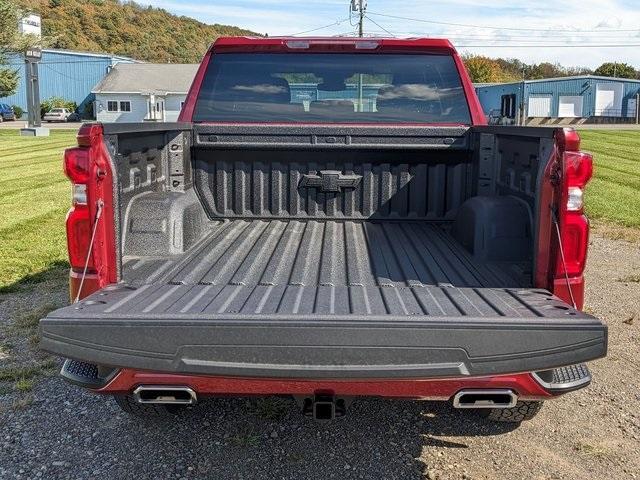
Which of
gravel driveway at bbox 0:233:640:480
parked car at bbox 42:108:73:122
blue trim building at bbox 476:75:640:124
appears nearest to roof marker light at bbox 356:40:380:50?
gravel driveway at bbox 0:233:640:480

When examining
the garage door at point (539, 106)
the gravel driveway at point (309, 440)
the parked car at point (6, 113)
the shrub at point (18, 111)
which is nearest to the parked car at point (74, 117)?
the shrub at point (18, 111)

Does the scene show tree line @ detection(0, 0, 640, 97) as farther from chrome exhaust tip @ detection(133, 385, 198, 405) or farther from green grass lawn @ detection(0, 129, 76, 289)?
chrome exhaust tip @ detection(133, 385, 198, 405)

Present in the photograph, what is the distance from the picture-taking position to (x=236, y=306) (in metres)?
2.67

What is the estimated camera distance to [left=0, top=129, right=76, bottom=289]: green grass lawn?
24.0 ft

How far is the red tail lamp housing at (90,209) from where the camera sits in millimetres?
2832

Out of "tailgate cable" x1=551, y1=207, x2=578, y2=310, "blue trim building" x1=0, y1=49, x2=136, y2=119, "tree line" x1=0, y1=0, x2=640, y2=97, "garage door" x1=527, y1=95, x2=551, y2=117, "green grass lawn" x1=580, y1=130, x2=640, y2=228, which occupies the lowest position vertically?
"green grass lawn" x1=580, y1=130, x2=640, y2=228

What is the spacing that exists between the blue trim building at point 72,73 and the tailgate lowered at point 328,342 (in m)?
68.8

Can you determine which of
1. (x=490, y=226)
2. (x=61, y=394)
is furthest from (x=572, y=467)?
(x=61, y=394)

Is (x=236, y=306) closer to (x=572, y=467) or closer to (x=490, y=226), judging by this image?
(x=490, y=226)

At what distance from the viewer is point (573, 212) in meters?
2.81

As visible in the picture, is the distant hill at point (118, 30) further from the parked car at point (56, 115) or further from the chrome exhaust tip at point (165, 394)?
the chrome exhaust tip at point (165, 394)

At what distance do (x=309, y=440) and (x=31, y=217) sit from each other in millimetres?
8038

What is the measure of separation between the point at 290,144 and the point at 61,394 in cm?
209

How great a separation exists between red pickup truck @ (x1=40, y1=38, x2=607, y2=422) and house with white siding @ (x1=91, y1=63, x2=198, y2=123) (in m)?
52.5
